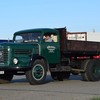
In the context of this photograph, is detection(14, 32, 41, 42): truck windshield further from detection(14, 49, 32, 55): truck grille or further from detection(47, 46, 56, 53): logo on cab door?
detection(14, 49, 32, 55): truck grille

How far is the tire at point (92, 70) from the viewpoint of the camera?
62.7 feet

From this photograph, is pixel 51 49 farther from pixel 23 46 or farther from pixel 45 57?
pixel 23 46

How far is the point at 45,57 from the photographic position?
17.9 m

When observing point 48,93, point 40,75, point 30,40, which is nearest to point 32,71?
point 40,75

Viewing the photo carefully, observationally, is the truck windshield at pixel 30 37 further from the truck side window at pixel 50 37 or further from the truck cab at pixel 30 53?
the truck side window at pixel 50 37

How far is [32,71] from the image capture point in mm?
17047

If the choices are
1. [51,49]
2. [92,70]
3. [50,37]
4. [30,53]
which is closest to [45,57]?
[51,49]

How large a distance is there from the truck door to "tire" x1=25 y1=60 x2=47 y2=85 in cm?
58

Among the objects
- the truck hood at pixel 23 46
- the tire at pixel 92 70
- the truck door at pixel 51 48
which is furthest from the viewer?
the tire at pixel 92 70

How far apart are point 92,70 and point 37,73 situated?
3.20m

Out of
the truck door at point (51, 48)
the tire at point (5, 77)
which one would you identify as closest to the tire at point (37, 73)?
the truck door at point (51, 48)

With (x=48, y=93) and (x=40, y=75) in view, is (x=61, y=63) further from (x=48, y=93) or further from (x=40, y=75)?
(x=48, y=93)

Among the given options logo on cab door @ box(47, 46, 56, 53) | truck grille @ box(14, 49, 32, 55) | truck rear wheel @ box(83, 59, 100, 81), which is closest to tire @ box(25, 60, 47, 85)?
truck grille @ box(14, 49, 32, 55)

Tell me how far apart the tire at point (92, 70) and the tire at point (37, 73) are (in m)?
2.45
